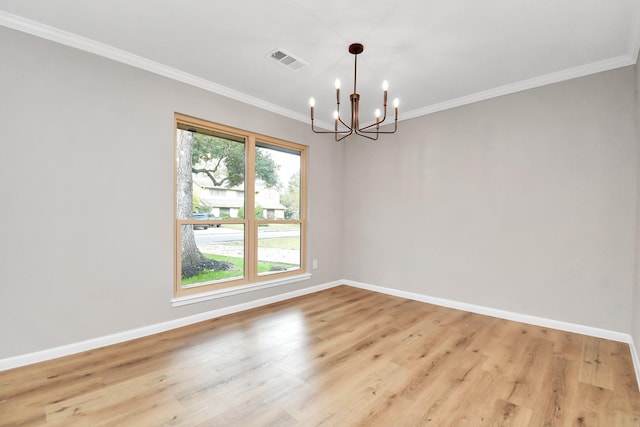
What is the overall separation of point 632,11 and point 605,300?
2.44 m

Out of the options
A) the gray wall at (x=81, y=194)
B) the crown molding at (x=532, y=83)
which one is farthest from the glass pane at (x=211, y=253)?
the crown molding at (x=532, y=83)

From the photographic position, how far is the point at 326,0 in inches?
80.2

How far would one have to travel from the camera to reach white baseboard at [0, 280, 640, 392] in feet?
7.48

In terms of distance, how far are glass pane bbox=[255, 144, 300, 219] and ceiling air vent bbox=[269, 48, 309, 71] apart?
130 centimetres

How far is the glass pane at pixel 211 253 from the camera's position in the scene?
3.24 meters

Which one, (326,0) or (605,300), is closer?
(326,0)

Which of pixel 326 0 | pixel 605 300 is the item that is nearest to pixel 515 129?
pixel 605 300

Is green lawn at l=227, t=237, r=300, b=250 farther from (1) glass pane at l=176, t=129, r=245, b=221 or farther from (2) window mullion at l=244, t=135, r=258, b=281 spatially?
(1) glass pane at l=176, t=129, r=245, b=221

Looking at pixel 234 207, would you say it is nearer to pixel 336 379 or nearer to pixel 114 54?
pixel 114 54

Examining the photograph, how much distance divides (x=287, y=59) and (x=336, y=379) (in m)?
2.80

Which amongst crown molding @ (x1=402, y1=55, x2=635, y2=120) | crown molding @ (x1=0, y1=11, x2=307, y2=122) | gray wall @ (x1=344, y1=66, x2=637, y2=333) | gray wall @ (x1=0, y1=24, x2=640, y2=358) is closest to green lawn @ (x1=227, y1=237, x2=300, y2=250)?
gray wall @ (x1=0, y1=24, x2=640, y2=358)

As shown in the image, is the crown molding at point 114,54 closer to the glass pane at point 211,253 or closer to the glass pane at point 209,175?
the glass pane at point 209,175

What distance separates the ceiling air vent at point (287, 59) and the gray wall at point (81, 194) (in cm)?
103

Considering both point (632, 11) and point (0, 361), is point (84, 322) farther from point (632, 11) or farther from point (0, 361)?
→ point (632, 11)
